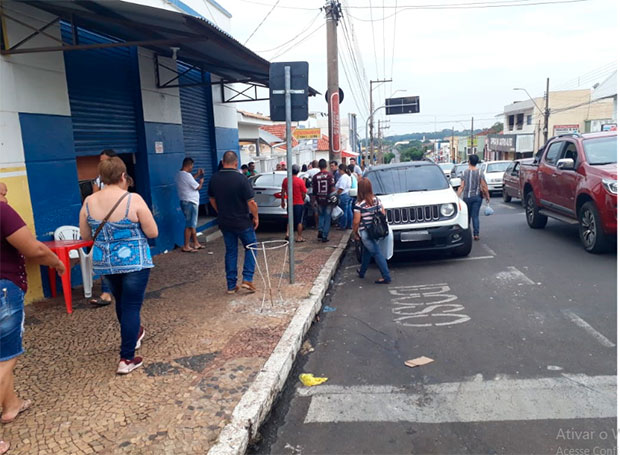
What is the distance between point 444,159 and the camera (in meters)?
107

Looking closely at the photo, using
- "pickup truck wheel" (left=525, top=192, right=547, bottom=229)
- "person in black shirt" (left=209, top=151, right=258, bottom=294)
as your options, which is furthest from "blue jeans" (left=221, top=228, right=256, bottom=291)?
"pickup truck wheel" (left=525, top=192, right=547, bottom=229)

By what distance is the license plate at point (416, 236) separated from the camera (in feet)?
26.2

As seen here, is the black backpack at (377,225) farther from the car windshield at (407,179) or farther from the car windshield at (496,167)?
the car windshield at (496,167)

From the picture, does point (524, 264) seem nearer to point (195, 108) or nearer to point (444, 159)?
point (195, 108)

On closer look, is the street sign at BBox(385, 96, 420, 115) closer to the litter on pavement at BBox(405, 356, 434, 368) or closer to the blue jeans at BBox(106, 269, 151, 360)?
the litter on pavement at BBox(405, 356, 434, 368)

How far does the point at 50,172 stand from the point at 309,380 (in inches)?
176

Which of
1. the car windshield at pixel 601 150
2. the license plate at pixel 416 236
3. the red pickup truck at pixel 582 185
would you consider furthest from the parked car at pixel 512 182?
the license plate at pixel 416 236

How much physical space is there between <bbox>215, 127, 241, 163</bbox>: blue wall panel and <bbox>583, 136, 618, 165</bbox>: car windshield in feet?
27.3

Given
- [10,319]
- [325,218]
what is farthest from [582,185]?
[10,319]

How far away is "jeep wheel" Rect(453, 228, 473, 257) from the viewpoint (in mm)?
8287

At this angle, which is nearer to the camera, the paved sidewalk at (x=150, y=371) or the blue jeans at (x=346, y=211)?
the paved sidewalk at (x=150, y=371)

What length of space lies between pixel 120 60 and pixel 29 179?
3.26 meters

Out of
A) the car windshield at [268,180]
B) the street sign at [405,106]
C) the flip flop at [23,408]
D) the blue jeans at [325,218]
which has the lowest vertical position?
the flip flop at [23,408]

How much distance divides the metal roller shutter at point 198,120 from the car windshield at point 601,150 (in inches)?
303
